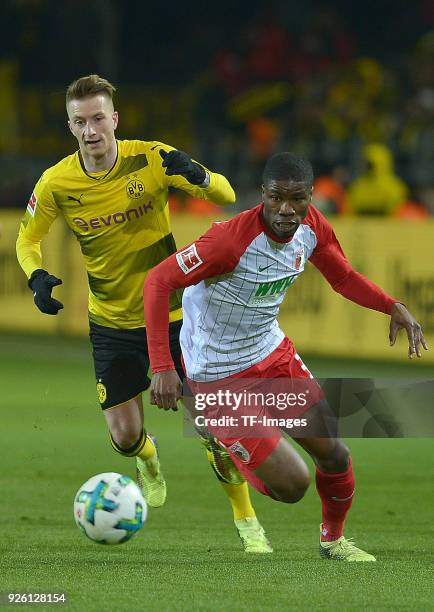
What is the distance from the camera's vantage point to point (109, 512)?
5867 millimetres

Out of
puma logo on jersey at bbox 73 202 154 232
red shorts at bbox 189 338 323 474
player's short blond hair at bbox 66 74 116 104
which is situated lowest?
red shorts at bbox 189 338 323 474

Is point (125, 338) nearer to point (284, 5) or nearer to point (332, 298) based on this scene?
point (332, 298)

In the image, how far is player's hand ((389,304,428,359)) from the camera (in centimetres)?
608

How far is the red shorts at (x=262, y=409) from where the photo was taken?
6094mm

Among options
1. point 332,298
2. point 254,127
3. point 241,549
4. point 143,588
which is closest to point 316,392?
point 241,549

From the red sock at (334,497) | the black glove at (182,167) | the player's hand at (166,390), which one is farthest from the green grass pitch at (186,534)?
the black glove at (182,167)

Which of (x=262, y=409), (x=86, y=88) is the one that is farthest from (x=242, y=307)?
(x=86, y=88)

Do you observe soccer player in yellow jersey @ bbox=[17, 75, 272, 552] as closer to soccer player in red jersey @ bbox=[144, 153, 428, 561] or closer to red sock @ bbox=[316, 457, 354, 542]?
red sock @ bbox=[316, 457, 354, 542]

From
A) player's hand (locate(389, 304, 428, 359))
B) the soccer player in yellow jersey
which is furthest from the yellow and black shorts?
player's hand (locate(389, 304, 428, 359))

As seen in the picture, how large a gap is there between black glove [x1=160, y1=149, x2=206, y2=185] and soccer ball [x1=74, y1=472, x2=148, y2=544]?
5.21 feet

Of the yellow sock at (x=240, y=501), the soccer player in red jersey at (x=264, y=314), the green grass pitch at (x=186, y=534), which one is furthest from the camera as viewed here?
the yellow sock at (x=240, y=501)

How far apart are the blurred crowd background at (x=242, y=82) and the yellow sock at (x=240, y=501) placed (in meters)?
9.57

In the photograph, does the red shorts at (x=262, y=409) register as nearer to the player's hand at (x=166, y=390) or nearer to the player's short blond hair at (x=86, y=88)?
the player's hand at (x=166, y=390)

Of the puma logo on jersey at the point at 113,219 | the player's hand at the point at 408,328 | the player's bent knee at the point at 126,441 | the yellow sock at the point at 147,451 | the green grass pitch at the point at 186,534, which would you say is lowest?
the green grass pitch at the point at 186,534
